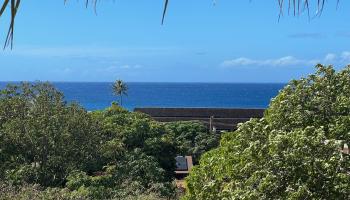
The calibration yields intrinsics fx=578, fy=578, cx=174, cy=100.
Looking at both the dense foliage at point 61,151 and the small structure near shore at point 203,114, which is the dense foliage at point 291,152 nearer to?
the dense foliage at point 61,151

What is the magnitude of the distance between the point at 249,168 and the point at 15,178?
38.7 feet

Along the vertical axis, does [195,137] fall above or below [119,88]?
below

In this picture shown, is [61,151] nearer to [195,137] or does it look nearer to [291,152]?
[291,152]

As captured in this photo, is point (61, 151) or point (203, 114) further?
point (203, 114)

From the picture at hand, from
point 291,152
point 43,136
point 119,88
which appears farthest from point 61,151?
point 119,88

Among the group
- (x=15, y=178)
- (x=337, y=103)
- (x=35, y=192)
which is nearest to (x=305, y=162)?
(x=337, y=103)

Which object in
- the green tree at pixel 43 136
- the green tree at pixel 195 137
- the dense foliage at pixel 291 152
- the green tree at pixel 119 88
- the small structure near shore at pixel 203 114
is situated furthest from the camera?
the green tree at pixel 119 88

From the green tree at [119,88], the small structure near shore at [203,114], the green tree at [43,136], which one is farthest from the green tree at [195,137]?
the green tree at [119,88]

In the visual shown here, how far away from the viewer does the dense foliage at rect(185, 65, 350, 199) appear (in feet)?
28.8

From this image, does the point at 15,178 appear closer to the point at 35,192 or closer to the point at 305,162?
the point at 35,192

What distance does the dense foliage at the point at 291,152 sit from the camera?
877 cm

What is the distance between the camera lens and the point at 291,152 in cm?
900

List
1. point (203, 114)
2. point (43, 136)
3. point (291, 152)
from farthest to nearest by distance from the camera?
point (203, 114) → point (43, 136) → point (291, 152)

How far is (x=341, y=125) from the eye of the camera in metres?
10.9
